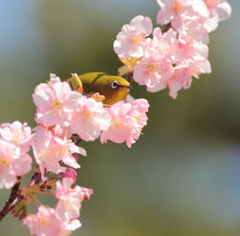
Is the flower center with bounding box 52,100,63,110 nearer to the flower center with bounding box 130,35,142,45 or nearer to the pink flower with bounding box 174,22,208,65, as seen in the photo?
the flower center with bounding box 130,35,142,45

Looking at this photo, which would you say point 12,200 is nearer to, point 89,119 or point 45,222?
point 45,222

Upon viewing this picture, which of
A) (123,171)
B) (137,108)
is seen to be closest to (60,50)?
(123,171)

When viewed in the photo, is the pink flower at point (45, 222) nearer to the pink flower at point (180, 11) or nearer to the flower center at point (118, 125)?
the flower center at point (118, 125)

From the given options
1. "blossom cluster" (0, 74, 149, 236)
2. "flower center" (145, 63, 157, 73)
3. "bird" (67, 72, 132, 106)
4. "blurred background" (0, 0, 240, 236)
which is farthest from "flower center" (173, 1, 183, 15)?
"blurred background" (0, 0, 240, 236)

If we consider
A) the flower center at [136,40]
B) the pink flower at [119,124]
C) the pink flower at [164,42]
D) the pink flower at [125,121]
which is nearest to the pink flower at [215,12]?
the pink flower at [164,42]

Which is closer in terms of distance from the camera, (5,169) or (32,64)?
(5,169)

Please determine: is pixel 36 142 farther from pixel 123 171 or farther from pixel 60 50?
pixel 60 50

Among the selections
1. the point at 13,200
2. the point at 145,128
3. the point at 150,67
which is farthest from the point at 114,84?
the point at 145,128
